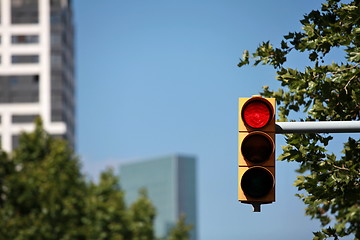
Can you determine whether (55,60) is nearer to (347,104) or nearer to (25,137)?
(25,137)

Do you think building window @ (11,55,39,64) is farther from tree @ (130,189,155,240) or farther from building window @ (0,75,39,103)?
tree @ (130,189,155,240)

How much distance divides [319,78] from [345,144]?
1628 millimetres

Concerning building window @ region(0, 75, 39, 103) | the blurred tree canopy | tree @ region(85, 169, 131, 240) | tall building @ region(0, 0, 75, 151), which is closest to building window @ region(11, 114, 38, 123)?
tall building @ region(0, 0, 75, 151)

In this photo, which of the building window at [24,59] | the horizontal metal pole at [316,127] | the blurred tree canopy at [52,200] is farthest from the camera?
the building window at [24,59]

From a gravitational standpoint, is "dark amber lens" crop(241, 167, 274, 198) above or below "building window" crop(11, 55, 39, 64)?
below

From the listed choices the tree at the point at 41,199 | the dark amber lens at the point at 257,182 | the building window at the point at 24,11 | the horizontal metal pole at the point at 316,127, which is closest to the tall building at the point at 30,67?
the building window at the point at 24,11

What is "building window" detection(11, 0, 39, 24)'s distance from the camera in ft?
361

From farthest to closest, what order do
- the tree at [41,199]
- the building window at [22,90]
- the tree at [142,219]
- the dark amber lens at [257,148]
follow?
1. the building window at [22,90]
2. the tree at [142,219]
3. the tree at [41,199]
4. the dark amber lens at [257,148]

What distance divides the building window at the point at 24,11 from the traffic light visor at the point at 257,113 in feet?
341

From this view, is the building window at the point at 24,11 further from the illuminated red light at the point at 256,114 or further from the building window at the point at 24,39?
the illuminated red light at the point at 256,114

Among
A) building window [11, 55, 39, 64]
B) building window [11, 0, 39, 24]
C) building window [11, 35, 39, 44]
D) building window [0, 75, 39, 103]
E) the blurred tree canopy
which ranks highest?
building window [11, 0, 39, 24]

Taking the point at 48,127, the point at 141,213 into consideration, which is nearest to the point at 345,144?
the point at 141,213

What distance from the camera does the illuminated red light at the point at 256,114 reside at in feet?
29.5

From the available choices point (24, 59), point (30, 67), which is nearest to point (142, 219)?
point (30, 67)
